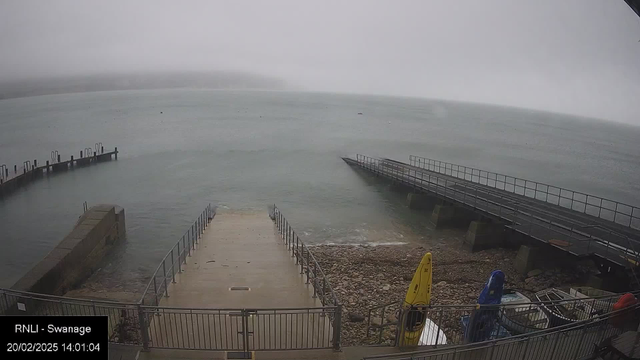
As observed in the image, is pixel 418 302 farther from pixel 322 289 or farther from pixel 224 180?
pixel 224 180

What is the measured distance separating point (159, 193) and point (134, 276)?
1809 centimetres

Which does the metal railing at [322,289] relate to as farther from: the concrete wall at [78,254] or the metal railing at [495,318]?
the concrete wall at [78,254]

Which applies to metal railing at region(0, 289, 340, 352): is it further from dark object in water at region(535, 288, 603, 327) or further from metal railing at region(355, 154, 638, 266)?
metal railing at region(355, 154, 638, 266)

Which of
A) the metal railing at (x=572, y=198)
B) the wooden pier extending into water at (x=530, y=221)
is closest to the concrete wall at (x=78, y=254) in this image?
the wooden pier extending into water at (x=530, y=221)

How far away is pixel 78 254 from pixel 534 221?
2212 centimetres

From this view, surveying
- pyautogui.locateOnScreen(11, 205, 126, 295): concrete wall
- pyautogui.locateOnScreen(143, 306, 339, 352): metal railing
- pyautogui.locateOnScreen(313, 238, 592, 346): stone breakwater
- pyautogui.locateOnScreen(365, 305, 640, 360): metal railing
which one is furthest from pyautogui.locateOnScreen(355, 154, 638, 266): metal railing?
pyautogui.locateOnScreen(11, 205, 126, 295): concrete wall

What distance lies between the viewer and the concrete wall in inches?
558

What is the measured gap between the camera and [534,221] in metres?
20.3

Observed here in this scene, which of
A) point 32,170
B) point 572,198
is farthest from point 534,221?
point 32,170

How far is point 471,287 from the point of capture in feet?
52.8

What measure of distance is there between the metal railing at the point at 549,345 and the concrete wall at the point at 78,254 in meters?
13.8

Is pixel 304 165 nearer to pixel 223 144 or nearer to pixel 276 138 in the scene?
pixel 223 144

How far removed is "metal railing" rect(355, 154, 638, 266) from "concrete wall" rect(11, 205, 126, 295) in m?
20.2

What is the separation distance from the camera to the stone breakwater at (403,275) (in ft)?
46.5
